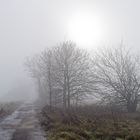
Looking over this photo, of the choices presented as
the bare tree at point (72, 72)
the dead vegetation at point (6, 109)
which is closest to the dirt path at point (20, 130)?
the dead vegetation at point (6, 109)

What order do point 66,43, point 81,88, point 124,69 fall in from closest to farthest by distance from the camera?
point 124,69
point 81,88
point 66,43

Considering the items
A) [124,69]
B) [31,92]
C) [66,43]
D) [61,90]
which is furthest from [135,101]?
[31,92]

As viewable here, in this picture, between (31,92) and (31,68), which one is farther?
(31,92)

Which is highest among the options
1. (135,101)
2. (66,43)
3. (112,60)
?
(66,43)

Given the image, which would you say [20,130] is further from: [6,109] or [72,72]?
[6,109]

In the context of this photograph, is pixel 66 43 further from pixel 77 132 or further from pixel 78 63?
pixel 77 132

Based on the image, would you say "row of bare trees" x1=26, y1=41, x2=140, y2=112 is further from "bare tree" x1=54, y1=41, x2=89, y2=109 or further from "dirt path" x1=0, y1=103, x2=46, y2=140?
"dirt path" x1=0, y1=103, x2=46, y2=140

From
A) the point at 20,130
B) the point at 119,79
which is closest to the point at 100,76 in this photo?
the point at 119,79

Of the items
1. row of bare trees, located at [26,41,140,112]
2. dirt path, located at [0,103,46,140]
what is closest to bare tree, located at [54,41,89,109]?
row of bare trees, located at [26,41,140,112]

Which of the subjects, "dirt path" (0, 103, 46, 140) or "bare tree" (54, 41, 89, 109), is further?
"bare tree" (54, 41, 89, 109)

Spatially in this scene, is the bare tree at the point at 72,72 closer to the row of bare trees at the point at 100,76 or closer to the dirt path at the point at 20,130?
the row of bare trees at the point at 100,76

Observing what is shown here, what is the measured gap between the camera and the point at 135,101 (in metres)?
34.6

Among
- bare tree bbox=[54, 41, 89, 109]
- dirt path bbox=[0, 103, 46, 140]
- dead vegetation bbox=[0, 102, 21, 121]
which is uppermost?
bare tree bbox=[54, 41, 89, 109]

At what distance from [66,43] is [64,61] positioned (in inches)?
189
